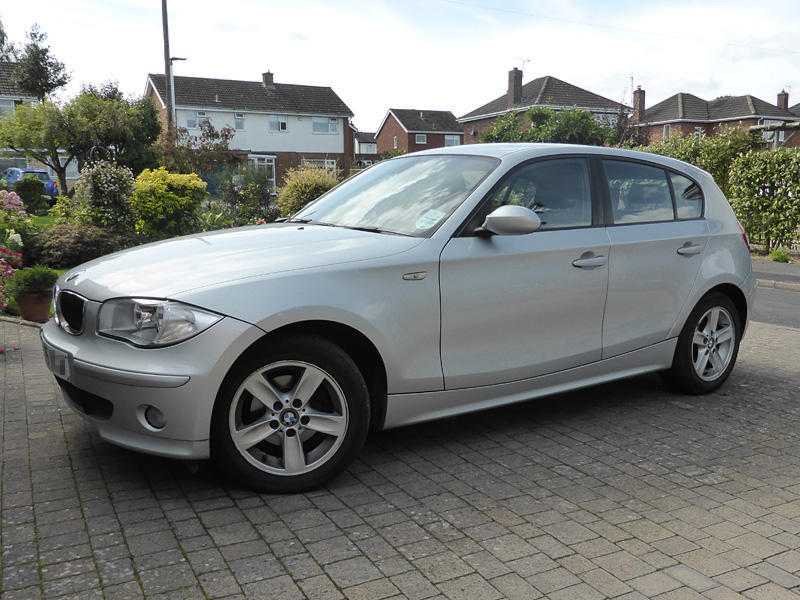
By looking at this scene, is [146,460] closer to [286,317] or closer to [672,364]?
[286,317]

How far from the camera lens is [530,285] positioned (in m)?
4.43

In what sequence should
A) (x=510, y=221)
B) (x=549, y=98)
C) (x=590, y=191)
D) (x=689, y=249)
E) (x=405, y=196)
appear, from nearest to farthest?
(x=510, y=221), (x=405, y=196), (x=590, y=191), (x=689, y=249), (x=549, y=98)

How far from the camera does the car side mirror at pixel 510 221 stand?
4168mm

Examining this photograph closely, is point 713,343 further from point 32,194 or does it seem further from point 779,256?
point 32,194

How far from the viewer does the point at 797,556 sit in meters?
3.22

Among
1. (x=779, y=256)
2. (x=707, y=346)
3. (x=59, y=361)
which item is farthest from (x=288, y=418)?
(x=779, y=256)

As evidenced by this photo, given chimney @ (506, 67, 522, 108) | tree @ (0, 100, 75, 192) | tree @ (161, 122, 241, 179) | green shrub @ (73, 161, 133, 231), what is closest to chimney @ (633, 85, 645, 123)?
chimney @ (506, 67, 522, 108)

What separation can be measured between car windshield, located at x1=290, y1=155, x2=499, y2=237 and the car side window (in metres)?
0.17

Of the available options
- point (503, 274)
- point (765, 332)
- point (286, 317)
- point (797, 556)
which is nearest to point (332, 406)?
point (286, 317)

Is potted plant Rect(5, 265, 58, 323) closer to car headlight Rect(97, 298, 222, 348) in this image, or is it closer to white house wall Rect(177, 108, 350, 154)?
car headlight Rect(97, 298, 222, 348)

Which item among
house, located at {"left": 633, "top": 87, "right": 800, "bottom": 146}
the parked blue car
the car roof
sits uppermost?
house, located at {"left": 633, "top": 87, "right": 800, "bottom": 146}

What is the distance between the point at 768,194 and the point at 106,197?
14.7 metres

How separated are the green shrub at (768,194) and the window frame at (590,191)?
14.5 m

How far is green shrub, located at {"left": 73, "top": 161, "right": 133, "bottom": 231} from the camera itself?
14945mm
